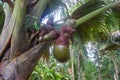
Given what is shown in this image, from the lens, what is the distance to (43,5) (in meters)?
2.73

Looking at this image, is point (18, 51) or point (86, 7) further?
point (86, 7)

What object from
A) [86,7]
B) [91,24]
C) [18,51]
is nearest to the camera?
[18,51]

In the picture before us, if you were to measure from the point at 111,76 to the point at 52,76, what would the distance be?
3727 mm

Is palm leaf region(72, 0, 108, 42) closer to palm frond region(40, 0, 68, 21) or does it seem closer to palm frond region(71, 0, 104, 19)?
palm frond region(71, 0, 104, 19)

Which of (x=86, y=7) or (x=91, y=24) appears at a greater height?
(x=86, y=7)

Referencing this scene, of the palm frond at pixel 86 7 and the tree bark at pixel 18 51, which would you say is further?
the palm frond at pixel 86 7

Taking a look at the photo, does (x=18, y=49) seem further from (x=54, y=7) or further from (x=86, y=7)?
(x=86, y=7)

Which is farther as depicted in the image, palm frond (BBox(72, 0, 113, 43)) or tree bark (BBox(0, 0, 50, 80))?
palm frond (BBox(72, 0, 113, 43))

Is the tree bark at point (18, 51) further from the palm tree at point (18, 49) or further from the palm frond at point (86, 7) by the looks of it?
the palm frond at point (86, 7)

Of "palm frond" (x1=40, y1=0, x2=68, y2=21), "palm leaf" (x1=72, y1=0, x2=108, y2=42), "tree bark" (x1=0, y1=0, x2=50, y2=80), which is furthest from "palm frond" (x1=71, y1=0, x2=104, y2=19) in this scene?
"tree bark" (x1=0, y1=0, x2=50, y2=80)

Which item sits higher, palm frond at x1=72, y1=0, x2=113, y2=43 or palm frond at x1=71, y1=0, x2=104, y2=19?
palm frond at x1=71, y1=0, x2=104, y2=19

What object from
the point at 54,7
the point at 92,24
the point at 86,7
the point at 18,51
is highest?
the point at 18,51

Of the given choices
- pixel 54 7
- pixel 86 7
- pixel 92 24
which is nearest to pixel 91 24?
pixel 92 24

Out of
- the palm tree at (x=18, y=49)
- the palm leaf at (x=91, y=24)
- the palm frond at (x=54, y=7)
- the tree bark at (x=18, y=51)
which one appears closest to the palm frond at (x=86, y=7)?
the palm leaf at (x=91, y=24)
